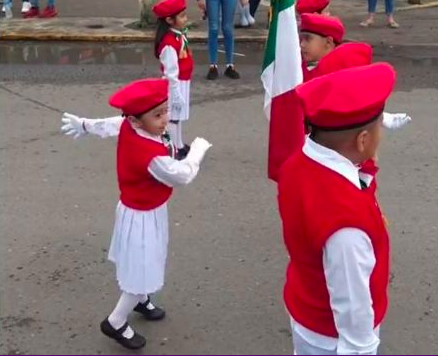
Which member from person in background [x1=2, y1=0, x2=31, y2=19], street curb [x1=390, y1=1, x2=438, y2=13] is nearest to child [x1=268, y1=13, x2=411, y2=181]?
person in background [x1=2, y1=0, x2=31, y2=19]

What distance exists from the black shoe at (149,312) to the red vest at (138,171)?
675 mm

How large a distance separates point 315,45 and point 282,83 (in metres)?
0.30

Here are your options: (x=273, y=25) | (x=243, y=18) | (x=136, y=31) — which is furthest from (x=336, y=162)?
(x=243, y=18)

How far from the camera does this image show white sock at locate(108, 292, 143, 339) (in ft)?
13.5

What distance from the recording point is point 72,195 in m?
6.10

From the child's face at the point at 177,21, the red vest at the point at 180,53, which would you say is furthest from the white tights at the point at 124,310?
the child's face at the point at 177,21

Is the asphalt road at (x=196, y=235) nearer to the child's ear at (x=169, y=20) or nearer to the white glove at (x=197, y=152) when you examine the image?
the white glove at (x=197, y=152)

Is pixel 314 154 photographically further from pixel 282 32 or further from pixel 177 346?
pixel 282 32

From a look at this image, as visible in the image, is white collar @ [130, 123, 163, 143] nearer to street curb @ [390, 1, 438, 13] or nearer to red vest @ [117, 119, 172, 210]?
red vest @ [117, 119, 172, 210]

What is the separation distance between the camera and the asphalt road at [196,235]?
4312mm

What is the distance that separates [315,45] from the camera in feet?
15.7

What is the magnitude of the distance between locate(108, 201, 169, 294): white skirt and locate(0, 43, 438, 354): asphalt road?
36cm

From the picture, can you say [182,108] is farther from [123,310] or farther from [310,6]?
[123,310]

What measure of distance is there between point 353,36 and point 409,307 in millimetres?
8640
